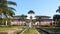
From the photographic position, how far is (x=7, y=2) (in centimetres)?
3189

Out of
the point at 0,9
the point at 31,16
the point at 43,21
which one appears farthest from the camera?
the point at 43,21

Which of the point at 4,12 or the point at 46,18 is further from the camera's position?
the point at 46,18

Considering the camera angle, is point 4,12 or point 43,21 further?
point 43,21

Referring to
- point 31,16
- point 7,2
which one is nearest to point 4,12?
point 7,2

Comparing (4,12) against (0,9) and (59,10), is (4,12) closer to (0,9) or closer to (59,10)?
(0,9)

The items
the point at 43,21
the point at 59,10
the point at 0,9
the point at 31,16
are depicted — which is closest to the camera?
the point at 0,9

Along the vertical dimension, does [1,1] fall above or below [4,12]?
above

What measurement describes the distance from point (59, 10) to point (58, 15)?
320cm

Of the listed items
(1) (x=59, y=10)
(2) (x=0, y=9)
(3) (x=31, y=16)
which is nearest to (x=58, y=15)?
(1) (x=59, y=10)

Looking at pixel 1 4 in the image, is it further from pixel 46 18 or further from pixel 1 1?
pixel 46 18

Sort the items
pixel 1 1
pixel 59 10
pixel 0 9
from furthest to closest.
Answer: pixel 59 10
pixel 1 1
pixel 0 9

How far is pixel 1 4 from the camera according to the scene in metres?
29.9

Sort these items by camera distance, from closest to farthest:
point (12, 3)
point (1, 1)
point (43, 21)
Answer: point (1, 1) < point (12, 3) < point (43, 21)

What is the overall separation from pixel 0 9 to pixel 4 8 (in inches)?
51.7
